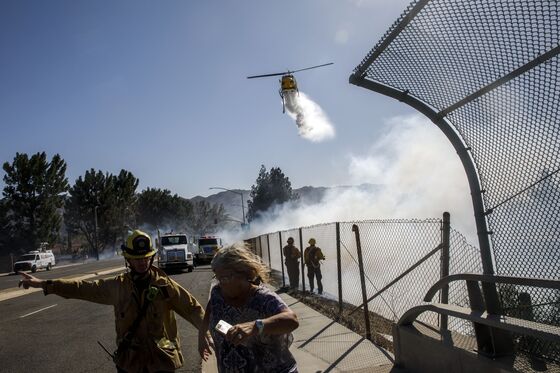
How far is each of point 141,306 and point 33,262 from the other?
42707 millimetres

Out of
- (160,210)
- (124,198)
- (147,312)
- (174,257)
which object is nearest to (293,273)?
(147,312)

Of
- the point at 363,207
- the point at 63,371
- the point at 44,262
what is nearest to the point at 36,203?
the point at 44,262

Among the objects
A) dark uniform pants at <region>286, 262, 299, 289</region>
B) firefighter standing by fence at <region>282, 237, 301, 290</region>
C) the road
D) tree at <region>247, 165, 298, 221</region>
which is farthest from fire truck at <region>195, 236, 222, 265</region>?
tree at <region>247, 165, 298, 221</region>

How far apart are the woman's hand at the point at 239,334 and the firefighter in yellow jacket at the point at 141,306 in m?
1.08

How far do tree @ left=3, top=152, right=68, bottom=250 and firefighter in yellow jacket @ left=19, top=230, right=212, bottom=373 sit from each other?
6170 centimetres

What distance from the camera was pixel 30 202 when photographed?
5881 cm

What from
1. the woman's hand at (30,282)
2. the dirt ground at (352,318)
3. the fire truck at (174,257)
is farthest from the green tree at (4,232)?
the woman's hand at (30,282)

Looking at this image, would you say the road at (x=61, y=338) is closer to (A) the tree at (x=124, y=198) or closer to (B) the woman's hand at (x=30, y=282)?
(B) the woman's hand at (x=30, y=282)

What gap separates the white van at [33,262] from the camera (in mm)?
39375

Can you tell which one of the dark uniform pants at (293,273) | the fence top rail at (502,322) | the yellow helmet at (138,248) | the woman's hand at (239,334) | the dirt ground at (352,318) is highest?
the yellow helmet at (138,248)

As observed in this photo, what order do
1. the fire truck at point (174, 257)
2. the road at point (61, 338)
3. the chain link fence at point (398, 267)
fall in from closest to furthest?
the chain link fence at point (398, 267), the road at point (61, 338), the fire truck at point (174, 257)

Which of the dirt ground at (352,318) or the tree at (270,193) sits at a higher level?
the tree at (270,193)

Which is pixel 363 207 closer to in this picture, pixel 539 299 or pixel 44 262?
pixel 44 262

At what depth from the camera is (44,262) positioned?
1726 inches
